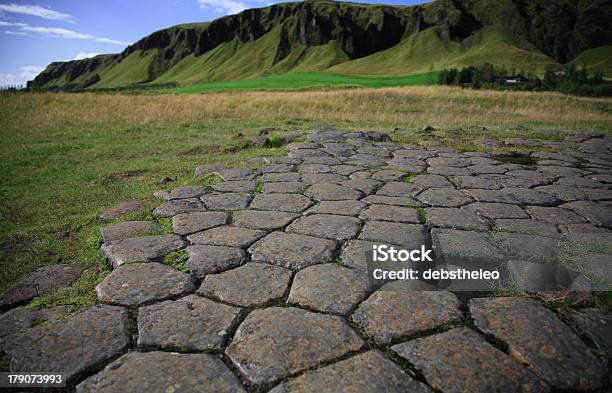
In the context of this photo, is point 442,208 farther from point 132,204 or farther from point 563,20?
point 563,20

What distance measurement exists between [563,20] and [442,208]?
417 feet

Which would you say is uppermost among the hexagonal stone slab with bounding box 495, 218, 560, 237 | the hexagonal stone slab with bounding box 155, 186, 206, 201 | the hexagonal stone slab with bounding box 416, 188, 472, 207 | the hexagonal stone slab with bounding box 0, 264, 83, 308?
the hexagonal stone slab with bounding box 155, 186, 206, 201

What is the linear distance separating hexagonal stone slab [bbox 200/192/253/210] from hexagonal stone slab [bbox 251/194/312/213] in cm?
8

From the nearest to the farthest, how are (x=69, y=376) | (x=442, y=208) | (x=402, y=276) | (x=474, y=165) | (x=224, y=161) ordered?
(x=69, y=376)
(x=402, y=276)
(x=442, y=208)
(x=474, y=165)
(x=224, y=161)

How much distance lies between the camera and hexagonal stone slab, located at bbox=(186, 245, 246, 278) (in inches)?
72.6

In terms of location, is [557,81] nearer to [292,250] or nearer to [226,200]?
[226,200]

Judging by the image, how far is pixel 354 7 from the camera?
121m

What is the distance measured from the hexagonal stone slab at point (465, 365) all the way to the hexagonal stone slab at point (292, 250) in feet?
2.33

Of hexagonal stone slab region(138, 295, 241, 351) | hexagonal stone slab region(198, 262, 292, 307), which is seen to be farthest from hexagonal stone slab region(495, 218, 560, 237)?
hexagonal stone slab region(138, 295, 241, 351)

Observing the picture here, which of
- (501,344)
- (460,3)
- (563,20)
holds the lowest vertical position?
(501,344)

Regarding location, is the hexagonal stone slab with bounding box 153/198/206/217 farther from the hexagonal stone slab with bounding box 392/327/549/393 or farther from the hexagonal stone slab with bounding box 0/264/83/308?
the hexagonal stone slab with bounding box 392/327/549/393

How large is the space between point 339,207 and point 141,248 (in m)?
1.32

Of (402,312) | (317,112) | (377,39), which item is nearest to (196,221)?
(402,312)

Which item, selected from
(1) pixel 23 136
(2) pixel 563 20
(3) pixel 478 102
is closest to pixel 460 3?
(2) pixel 563 20
